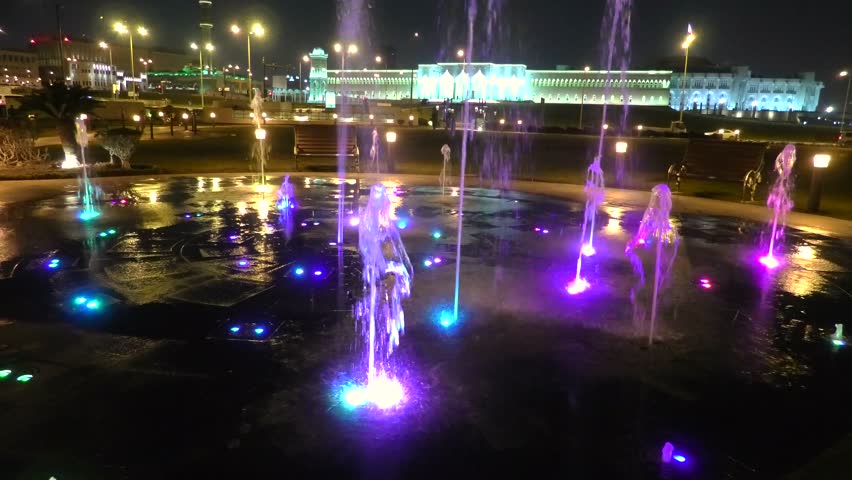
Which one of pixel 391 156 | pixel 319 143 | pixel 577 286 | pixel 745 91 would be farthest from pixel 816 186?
pixel 745 91

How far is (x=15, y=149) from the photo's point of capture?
15477mm

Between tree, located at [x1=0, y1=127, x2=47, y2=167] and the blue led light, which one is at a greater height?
tree, located at [x1=0, y1=127, x2=47, y2=167]

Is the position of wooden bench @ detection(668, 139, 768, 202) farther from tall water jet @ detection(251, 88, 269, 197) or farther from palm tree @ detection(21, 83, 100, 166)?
palm tree @ detection(21, 83, 100, 166)

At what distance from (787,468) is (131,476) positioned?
354cm

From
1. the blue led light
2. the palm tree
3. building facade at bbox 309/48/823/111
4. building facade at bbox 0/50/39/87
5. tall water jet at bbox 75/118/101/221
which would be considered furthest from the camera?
building facade at bbox 0/50/39/87

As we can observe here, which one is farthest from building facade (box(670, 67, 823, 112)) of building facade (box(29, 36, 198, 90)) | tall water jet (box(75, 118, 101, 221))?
tall water jet (box(75, 118, 101, 221))

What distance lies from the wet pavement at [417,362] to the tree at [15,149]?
9.02 meters

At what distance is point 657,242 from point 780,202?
532 cm

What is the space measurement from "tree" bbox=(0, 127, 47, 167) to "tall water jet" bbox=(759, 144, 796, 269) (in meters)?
17.0

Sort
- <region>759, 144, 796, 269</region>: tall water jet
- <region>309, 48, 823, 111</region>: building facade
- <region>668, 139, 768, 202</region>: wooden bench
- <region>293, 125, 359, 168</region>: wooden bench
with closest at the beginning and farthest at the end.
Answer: <region>759, 144, 796, 269</region>: tall water jet, <region>668, 139, 768, 202</region>: wooden bench, <region>293, 125, 359, 168</region>: wooden bench, <region>309, 48, 823, 111</region>: building facade

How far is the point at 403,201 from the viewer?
38.4 feet

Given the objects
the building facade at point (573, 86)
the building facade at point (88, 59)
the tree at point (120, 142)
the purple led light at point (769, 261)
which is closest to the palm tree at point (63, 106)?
the tree at point (120, 142)

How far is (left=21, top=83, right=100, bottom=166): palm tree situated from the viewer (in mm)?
15273

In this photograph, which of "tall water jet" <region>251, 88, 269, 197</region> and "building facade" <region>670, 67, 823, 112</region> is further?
"building facade" <region>670, 67, 823, 112</region>
